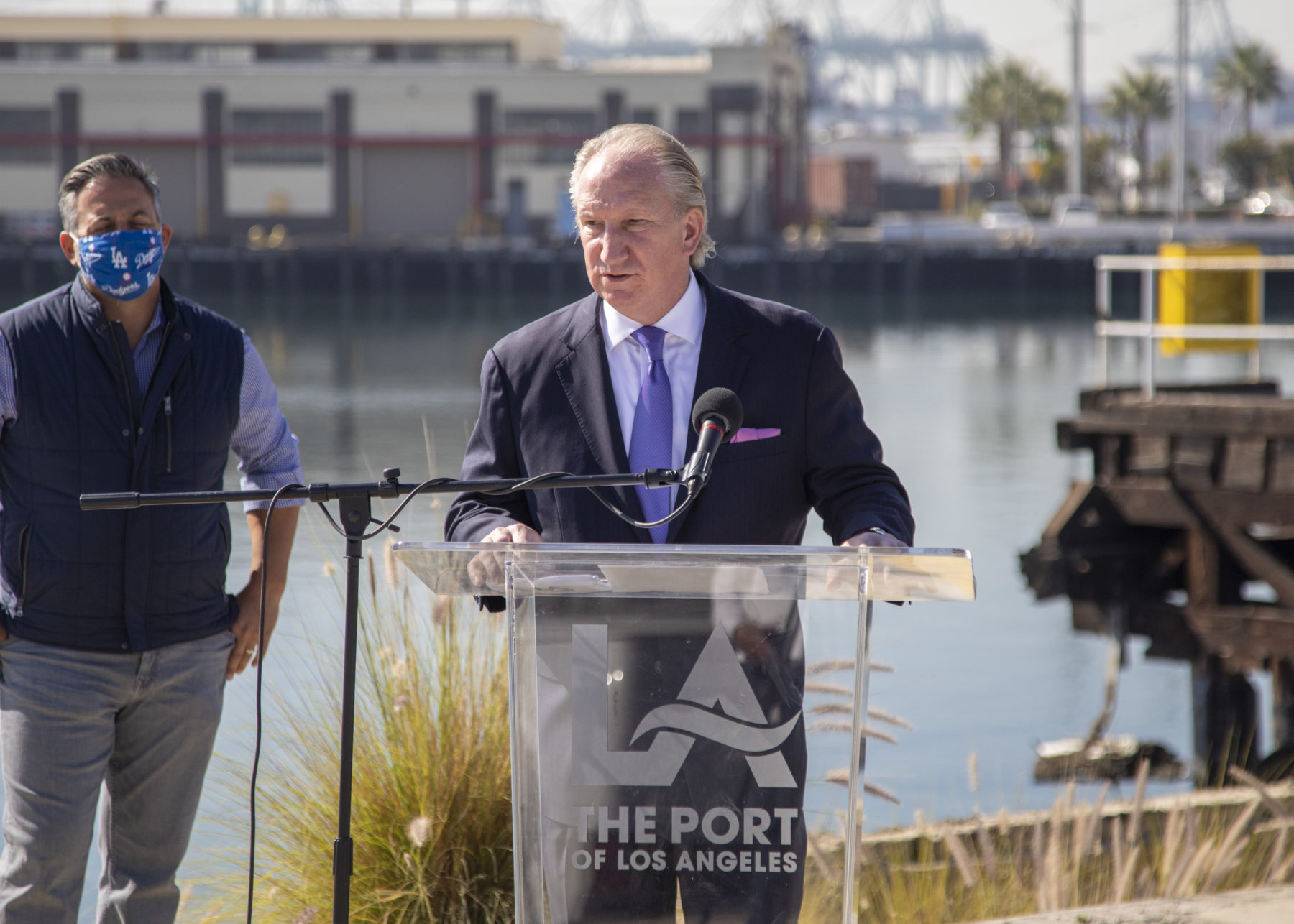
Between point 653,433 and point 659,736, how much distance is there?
67cm

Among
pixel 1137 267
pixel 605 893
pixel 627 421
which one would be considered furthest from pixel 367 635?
pixel 1137 267

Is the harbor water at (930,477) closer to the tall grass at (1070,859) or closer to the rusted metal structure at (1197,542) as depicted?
the tall grass at (1070,859)

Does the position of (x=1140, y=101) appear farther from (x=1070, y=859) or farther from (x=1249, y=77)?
(x=1070, y=859)

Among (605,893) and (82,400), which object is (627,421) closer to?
(605,893)

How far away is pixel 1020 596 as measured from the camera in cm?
1396

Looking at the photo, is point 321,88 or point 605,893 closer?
point 605,893

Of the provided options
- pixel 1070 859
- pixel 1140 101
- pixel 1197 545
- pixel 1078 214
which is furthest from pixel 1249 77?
pixel 1070 859

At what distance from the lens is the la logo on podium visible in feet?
7.27

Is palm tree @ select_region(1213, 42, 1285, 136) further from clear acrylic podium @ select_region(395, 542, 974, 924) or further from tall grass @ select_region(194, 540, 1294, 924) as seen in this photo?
clear acrylic podium @ select_region(395, 542, 974, 924)

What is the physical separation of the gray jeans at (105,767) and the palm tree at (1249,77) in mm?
86936

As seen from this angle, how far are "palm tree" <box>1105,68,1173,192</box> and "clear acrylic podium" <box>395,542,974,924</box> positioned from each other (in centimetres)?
8556

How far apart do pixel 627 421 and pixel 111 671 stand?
1147 millimetres

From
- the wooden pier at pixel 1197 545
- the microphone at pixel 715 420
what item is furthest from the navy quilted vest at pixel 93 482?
the wooden pier at pixel 1197 545

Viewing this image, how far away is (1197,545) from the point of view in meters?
9.78
